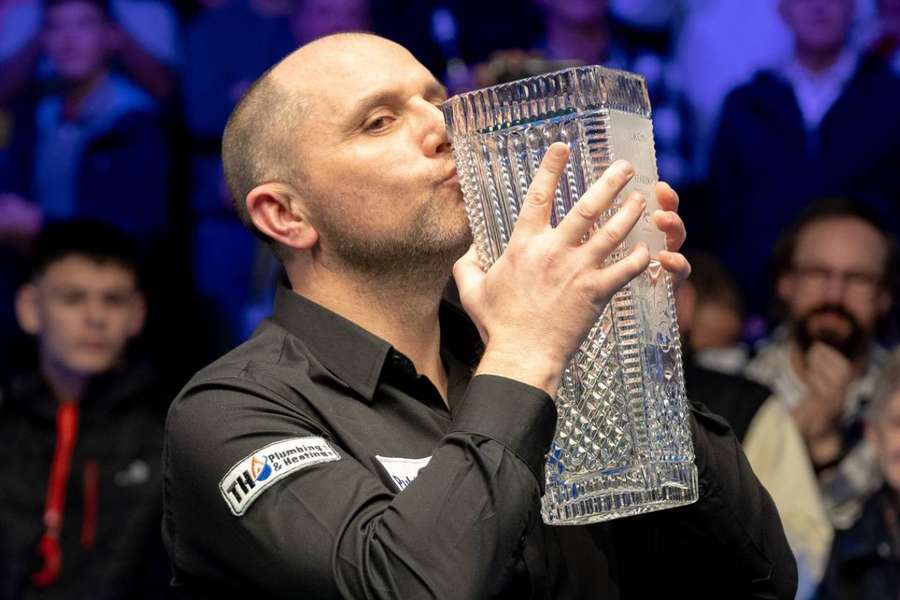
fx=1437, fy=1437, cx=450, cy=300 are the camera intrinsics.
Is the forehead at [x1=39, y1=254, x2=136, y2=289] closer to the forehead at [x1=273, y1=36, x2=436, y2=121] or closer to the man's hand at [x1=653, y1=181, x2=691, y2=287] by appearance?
the forehead at [x1=273, y1=36, x2=436, y2=121]

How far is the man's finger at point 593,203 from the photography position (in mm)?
1587

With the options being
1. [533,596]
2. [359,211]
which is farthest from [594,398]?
[359,211]

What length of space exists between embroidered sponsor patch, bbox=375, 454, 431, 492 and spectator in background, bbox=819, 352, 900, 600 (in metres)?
1.81

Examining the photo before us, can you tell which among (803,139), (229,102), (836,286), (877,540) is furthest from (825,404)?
(229,102)

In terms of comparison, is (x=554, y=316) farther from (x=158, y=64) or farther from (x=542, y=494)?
(x=158, y=64)

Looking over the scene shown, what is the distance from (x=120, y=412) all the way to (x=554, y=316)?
264 centimetres

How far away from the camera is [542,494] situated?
167 cm

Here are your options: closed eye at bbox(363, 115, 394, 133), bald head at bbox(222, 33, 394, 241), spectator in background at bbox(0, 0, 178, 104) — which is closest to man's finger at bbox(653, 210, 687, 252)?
closed eye at bbox(363, 115, 394, 133)

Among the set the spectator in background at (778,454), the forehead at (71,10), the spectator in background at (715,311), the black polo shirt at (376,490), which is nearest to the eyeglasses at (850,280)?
the spectator in background at (715,311)

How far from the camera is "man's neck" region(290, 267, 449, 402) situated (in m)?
2.05

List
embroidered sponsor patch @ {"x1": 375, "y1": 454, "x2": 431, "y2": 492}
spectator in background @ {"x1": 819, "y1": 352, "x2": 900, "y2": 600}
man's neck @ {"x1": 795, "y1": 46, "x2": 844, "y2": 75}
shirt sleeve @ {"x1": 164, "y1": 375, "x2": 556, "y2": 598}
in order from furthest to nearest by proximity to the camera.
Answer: man's neck @ {"x1": 795, "y1": 46, "x2": 844, "y2": 75}
spectator in background @ {"x1": 819, "y1": 352, "x2": 900, "y2": 600}
embroidered sponsor patch @ {"x1": 375, "y1": 454, "x2": 431, "y2": 492}
shirt sleeve @ {"x1": 164, "y1": 375, "x2": 556, "y2": 598}

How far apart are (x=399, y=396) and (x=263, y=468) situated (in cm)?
34

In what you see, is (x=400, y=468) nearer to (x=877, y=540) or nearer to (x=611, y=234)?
(x=611, y=234)

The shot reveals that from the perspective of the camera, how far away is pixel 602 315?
5.61 feet
